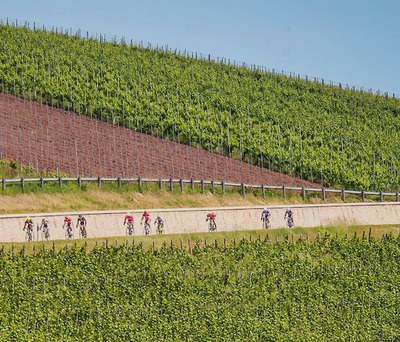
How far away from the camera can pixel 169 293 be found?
6156 centimetres

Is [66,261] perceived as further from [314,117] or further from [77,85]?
[314,117]

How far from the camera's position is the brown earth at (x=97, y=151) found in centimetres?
8956

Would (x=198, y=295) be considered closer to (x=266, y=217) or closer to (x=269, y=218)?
(x=266, y=217)

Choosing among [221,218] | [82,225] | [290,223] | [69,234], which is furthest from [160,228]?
[290,223]

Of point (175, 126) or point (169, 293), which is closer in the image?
point (169, 293)

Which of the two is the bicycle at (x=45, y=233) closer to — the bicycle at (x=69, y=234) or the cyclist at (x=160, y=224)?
the bicycle at (x=69, y=234)

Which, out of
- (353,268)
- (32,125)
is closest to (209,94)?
(32,125)

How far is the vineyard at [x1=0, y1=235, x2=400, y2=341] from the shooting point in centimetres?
5619

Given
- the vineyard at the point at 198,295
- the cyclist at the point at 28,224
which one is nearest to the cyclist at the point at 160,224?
the vineyard at the point at 198,295

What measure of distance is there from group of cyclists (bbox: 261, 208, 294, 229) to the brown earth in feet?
53.6

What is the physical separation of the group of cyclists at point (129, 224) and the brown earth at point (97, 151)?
16797 mm

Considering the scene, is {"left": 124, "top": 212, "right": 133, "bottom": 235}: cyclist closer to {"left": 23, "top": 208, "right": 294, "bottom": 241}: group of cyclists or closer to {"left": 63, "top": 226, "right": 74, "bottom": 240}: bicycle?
Answer: {"left": 23, "top": 208, "right": 294, "bottom": 241}: group of cyclists

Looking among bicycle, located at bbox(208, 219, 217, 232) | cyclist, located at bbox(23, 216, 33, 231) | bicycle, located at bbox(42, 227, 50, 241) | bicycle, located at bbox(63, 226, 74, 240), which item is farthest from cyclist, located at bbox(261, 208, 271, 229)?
cyclist, located at bbox(23, 216, 33, 231)

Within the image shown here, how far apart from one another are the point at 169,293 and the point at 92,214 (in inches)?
415
